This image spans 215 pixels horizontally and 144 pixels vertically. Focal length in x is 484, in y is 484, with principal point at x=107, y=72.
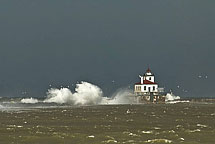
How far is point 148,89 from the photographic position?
6142 inches

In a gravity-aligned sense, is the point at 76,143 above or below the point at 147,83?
below

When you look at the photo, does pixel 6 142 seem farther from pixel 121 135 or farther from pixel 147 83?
pixel 147 83

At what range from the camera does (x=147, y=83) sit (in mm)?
157125

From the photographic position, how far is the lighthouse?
155625 mm

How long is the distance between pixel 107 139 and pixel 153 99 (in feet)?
396

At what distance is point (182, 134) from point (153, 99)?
117 meters

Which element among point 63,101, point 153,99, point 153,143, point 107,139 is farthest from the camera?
point 63,101

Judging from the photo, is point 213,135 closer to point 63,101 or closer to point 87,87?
point 87,87

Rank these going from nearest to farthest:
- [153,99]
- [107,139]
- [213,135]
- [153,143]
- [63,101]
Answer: [153,143], [107,139], [213,135], [153,99], [63,101]

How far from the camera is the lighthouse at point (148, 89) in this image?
6127 inches

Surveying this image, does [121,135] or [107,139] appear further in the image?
[121,135]

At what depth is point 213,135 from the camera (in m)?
37.9

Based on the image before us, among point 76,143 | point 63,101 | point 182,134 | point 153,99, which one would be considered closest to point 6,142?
point 76,143

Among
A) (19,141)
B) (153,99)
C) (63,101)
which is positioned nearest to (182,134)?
(19,141)
